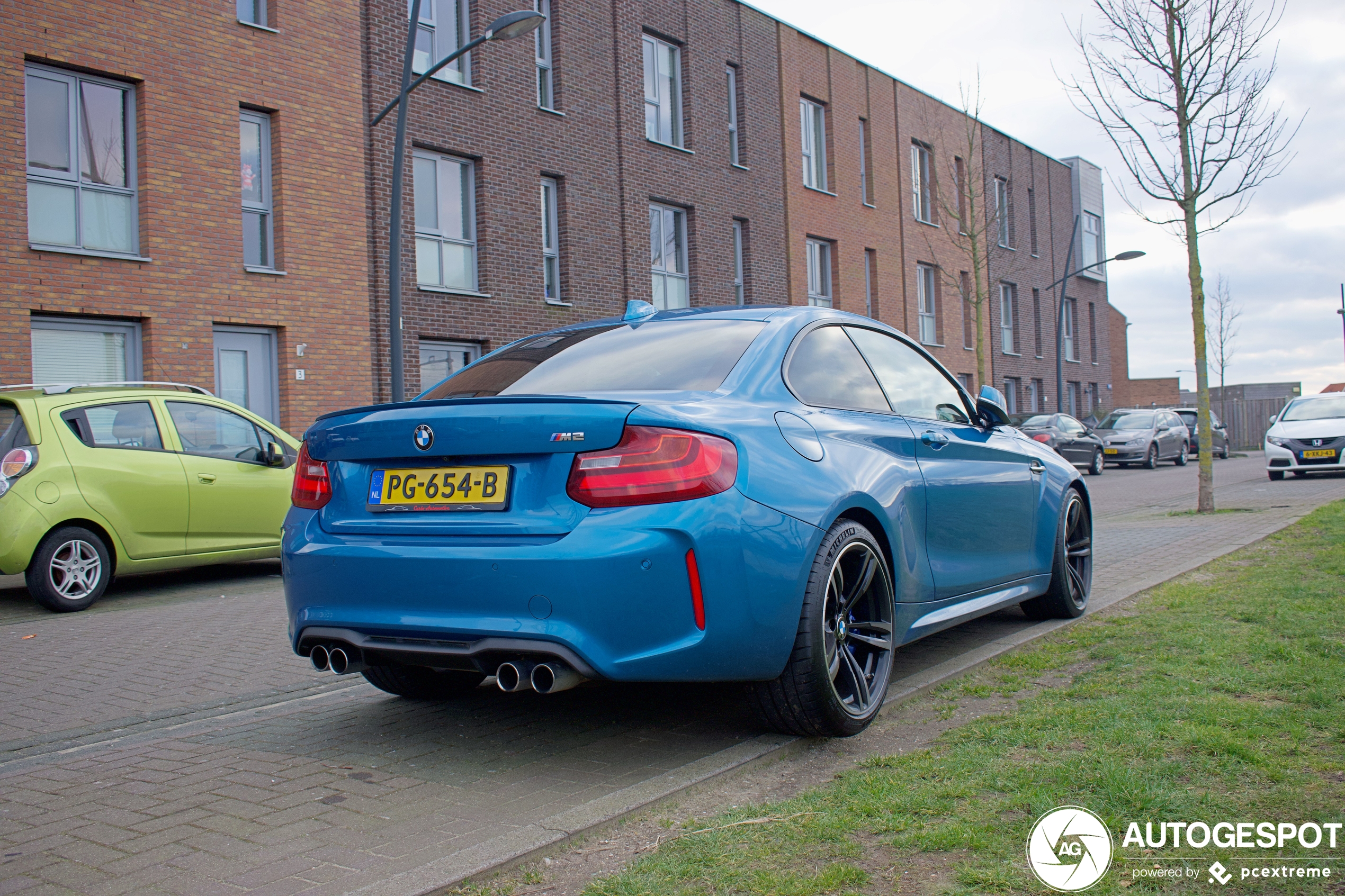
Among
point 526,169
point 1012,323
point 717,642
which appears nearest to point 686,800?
point 717,642

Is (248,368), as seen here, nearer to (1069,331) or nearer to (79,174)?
(79,174)

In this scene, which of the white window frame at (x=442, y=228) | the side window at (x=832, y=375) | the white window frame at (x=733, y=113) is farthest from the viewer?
the white window frame at (x=733, y=113)

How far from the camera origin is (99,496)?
8.94 m

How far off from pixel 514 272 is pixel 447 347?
1.96 m

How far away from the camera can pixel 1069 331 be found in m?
46.5

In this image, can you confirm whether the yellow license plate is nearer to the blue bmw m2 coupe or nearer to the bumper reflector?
the blue bmw m2 coupe

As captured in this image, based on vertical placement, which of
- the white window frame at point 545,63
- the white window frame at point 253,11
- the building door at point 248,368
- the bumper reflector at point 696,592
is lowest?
the bumper reflector at point 696,592

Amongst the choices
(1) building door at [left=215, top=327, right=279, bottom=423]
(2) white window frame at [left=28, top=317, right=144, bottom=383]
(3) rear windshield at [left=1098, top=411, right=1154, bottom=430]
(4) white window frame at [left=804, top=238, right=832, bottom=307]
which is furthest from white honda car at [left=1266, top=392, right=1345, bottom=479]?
(2) white window frame at [left=28, top=317, right=144, bottom=383]

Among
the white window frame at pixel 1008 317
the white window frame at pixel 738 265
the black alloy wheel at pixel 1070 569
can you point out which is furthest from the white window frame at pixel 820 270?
the black alloy wheel at pixel 1070 569

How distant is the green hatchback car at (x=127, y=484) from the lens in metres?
8.58

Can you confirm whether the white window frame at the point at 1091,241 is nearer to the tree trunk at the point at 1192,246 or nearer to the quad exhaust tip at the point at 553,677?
the tree trunk at the point at 1192,246

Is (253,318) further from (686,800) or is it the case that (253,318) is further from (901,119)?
(901,119)

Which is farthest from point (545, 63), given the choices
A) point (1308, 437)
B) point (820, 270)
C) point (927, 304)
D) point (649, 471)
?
point (649, 471)

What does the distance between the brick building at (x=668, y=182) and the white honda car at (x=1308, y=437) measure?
293 inches
